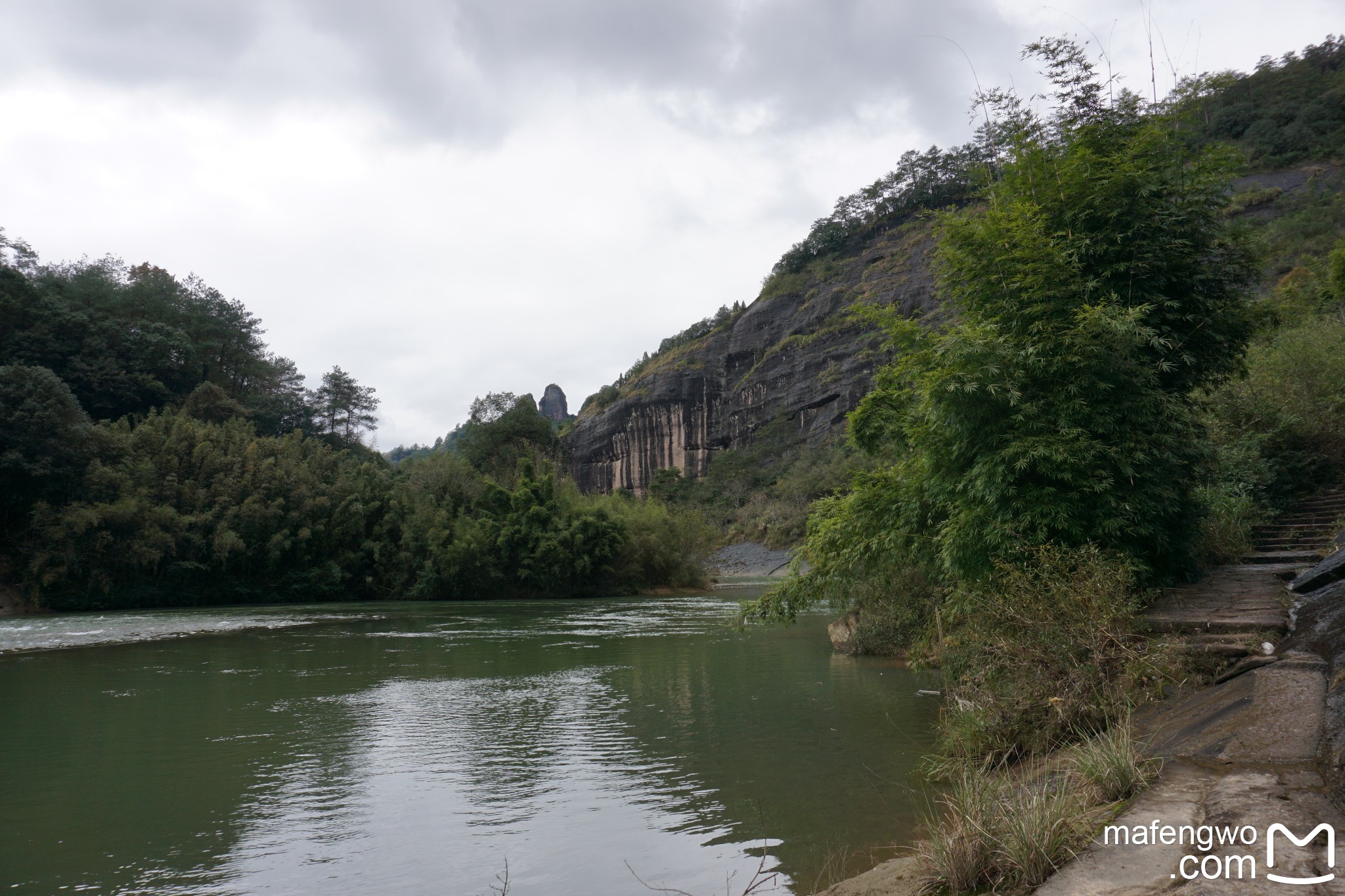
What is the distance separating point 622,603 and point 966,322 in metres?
28.4

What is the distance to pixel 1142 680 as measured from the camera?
18.9 feet

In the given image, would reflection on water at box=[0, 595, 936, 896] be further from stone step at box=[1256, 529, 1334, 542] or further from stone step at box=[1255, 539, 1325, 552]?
stone step at box=[1256, 529, 1334, 542]

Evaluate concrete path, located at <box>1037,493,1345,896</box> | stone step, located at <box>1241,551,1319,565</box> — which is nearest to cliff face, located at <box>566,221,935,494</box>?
stone step, located at <box>1241,551,1319,565</box>

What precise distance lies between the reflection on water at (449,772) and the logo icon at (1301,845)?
2.52m

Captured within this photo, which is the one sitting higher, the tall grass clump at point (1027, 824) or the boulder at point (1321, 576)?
the boulder at point (1321, 576)

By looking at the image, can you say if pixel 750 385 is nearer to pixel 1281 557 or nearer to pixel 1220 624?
pixel 1281 557

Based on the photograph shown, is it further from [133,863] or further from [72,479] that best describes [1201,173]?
[72,479]

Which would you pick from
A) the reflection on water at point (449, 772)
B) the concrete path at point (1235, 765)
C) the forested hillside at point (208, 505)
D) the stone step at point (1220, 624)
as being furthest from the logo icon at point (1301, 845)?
the forested hillside at point (208, 505)

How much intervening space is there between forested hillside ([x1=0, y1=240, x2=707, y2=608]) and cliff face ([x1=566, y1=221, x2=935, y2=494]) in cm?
5088

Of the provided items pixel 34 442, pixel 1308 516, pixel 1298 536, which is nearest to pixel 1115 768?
pixel 1298 536

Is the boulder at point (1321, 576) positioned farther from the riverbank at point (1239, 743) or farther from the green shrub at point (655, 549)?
the green shrub at point (655, 549)

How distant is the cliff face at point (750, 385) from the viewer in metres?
101

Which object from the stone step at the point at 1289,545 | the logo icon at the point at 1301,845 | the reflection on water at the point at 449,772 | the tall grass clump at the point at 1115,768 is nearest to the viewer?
the logo icon at the point at 1301,845

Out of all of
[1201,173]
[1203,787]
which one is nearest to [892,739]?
[1203,787]
